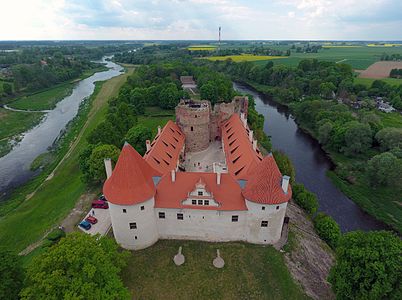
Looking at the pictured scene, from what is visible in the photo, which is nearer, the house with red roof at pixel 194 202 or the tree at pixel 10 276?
the tree at pixel 10 276

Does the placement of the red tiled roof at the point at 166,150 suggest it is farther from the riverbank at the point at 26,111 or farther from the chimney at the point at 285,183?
the riverbank at the point at 26,111

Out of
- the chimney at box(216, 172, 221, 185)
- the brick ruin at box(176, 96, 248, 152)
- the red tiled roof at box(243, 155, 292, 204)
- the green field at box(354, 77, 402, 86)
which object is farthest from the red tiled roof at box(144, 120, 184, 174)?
the green field at box(354, 77, 402, 86)

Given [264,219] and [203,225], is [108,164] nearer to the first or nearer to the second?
[203,225]

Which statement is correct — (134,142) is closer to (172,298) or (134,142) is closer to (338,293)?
(172,298)

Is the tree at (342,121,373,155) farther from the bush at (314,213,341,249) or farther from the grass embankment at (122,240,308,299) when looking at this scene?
the grass embankment at (122,240,308,299)

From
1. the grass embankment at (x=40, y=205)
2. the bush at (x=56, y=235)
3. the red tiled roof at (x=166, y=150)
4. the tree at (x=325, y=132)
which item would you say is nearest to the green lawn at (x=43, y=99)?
the grass embankment at (x=40, y=205)

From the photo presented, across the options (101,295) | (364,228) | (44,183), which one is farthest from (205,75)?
(101,295)
